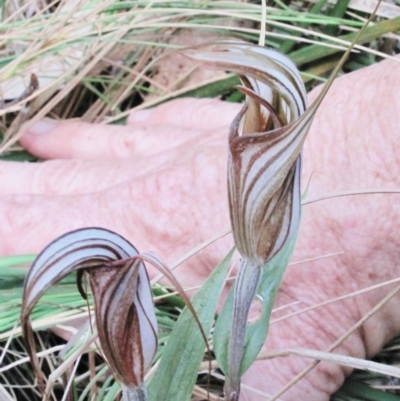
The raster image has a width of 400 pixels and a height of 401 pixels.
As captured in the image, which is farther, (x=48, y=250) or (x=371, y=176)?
(x=371, y=176)


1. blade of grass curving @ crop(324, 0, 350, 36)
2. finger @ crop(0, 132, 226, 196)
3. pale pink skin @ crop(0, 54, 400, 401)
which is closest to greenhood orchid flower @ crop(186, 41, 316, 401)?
pale pink skin @ crop(0, 54, 400, 401)

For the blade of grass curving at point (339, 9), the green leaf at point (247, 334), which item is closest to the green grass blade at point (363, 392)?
the green leaf at point (247, 334)

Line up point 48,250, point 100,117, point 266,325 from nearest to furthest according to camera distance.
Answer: point 48,250
point 266,325
point 100,117

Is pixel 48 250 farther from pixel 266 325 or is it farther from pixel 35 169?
pixel 35 169

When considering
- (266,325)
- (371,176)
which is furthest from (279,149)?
(371,176)

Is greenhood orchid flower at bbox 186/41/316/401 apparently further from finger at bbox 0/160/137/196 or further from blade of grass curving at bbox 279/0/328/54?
blade of grass curving at bbox 279/0/328/54

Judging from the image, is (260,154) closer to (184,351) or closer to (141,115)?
(184,351)

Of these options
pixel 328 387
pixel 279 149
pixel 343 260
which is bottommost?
pixel 328 387

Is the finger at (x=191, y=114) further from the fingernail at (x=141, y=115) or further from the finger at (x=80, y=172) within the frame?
the finger at (x=80, y=172)
